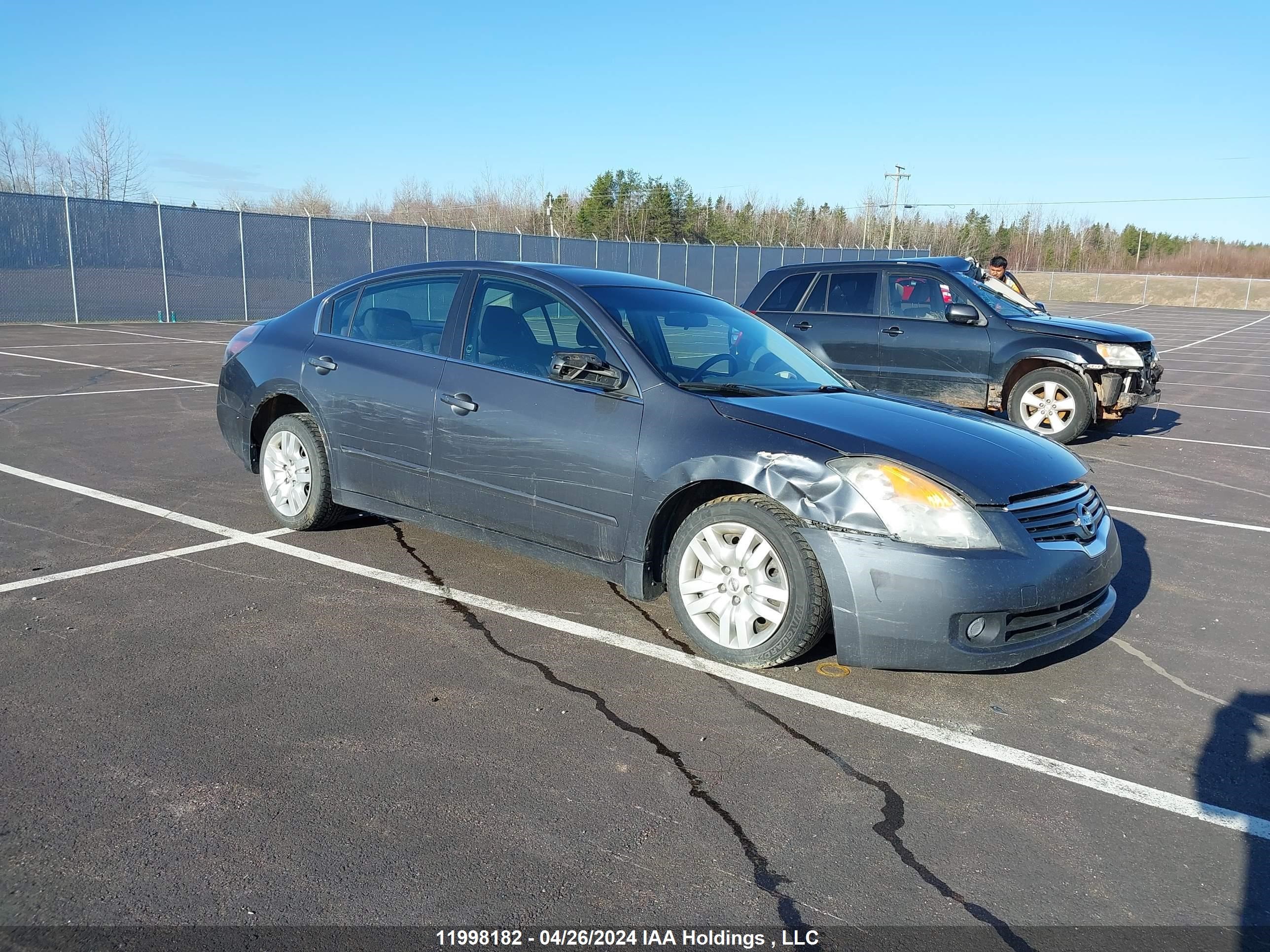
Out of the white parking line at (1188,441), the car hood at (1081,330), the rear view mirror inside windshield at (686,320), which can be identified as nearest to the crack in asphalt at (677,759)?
the rear view mirror inside windshield at (686,320)

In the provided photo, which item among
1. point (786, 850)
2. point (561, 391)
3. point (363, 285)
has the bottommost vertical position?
point (786, 850)

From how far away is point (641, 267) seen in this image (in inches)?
1415

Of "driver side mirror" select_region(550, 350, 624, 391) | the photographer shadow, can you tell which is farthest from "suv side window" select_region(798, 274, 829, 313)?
the photographer shadow

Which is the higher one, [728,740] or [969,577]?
[969,577]

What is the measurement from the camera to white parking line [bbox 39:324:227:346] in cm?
1867

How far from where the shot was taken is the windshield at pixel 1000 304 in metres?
10.4

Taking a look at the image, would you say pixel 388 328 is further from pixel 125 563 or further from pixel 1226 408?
pixel 1226 408

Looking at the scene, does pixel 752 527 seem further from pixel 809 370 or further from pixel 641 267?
pixel 641 267

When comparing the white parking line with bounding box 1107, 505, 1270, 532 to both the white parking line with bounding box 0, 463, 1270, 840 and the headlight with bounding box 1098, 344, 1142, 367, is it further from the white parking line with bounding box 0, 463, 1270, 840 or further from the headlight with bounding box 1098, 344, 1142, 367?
the white parking line with bounding box 0, 463, 1270, 840

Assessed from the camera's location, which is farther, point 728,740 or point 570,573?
point 570,573

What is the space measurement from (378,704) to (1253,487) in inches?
302

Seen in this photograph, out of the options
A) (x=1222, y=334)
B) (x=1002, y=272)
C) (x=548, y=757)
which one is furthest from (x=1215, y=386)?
(x=1222, y=334)

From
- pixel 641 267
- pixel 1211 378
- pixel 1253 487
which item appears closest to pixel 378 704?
pixel 1253 487

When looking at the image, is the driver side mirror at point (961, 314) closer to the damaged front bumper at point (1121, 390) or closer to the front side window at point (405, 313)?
the damaged front bumper at point (1121, 390)
